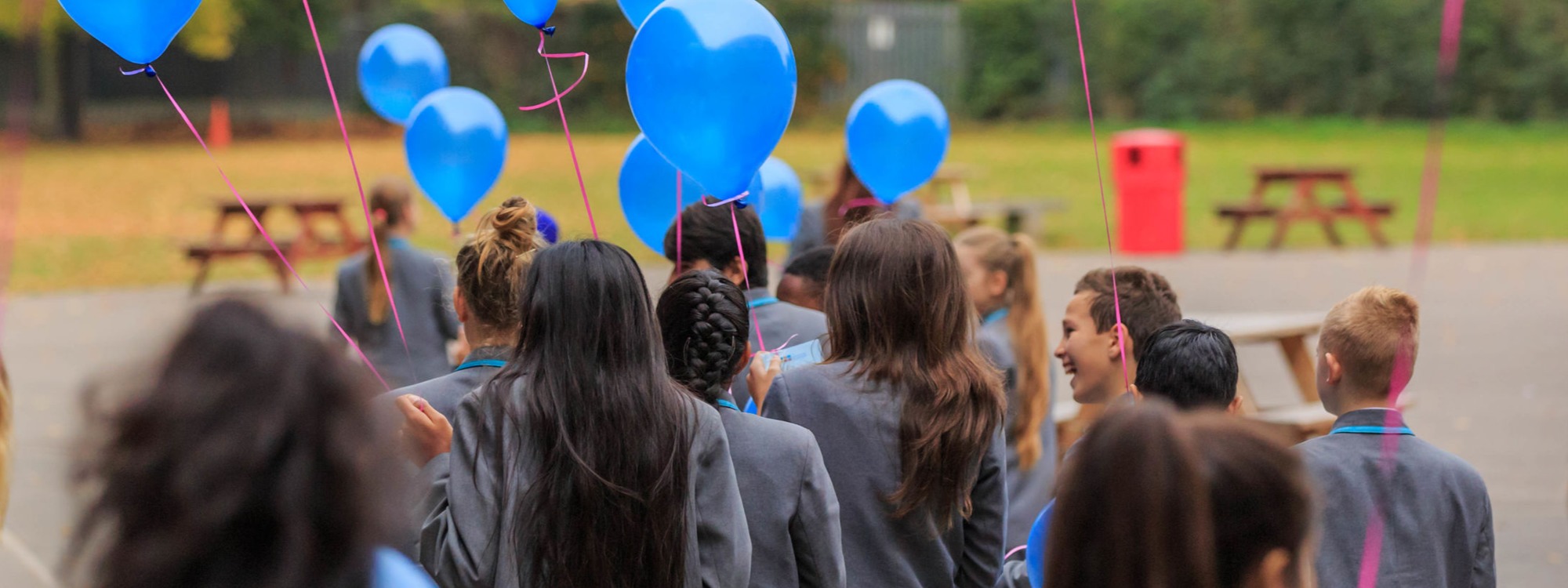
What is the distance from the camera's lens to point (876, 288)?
2.67 metres

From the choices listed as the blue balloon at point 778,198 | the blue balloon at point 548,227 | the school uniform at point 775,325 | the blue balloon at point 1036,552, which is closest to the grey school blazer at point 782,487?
the blue balloon at point 1036,552

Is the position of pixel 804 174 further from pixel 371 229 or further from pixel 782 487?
pixel 782 487

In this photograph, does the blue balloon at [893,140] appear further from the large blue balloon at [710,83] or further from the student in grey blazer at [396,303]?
the large blue balloon at [710,83]

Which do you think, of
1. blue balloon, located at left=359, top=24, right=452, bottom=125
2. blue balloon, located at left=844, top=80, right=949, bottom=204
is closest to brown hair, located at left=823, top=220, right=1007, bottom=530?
blue balloon, located at left=844, top=80, right=949, bottom=204

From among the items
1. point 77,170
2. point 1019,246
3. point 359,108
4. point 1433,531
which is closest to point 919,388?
point 1433,531

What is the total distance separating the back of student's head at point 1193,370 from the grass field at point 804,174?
8.16 metres

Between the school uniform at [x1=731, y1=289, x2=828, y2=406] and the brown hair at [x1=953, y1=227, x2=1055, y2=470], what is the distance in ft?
2.44

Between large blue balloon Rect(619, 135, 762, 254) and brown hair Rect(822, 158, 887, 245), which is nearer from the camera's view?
large blue balloon Rect(619, 135, 762, 254)

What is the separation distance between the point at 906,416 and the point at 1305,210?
11.3m

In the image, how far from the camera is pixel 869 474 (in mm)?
2611

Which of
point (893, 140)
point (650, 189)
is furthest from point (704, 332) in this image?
point (893, 140)

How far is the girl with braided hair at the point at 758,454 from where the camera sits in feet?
7.63

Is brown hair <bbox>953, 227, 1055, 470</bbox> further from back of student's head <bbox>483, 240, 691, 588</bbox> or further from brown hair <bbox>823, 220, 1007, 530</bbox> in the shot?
back of student's head <bbox>483, 240, 691, 588</bbox>

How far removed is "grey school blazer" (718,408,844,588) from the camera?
→ 7.63 feet
